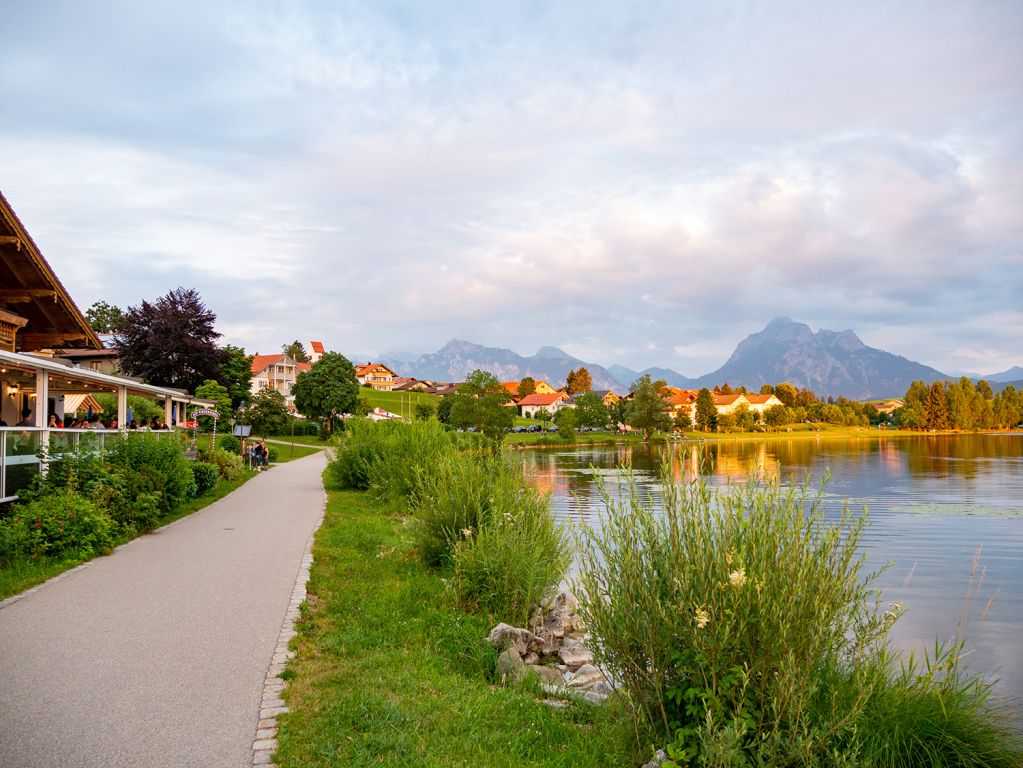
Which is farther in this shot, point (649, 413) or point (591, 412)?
point (591, 412)

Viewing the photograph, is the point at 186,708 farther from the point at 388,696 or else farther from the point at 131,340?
the point at 131,340

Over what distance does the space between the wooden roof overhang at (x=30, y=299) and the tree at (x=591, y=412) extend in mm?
91019

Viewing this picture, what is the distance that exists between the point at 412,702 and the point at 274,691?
1.14 meters

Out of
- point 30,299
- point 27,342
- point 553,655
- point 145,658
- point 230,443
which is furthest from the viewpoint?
point 230,443

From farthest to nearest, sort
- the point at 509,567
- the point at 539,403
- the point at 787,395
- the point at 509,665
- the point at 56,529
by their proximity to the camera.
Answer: the point at 787,395 < the point at 539,403 < the point at 56,529 < the point at 509,567 < the point at 509,665

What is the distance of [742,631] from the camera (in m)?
4.45

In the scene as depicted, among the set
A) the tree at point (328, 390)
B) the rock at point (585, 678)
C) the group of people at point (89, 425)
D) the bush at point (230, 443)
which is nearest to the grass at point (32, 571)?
the group of people at point (89, 425)

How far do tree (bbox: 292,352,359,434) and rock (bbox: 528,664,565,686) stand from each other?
70.2m

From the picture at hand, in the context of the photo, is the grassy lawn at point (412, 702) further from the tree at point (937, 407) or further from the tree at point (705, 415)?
the tree at point (937, 407)

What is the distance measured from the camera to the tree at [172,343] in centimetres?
4938

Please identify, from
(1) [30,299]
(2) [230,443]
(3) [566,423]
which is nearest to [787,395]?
(3) [566,423]

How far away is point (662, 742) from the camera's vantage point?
16.4ft

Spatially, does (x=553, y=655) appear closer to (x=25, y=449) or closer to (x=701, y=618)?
(x=701, y=618)

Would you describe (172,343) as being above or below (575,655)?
above
